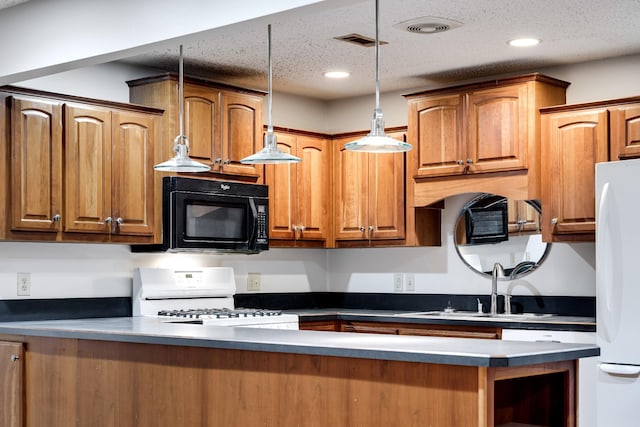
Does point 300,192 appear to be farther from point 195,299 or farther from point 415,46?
point 415,46

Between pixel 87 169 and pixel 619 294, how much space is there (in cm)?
280

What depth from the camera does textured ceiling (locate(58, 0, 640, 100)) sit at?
436 centimetres

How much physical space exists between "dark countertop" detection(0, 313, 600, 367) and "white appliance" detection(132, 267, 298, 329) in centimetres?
87

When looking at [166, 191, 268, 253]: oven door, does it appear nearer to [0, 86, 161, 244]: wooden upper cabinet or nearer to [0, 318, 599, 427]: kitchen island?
[0, 86, 161, 244]: wooden upper cabinet

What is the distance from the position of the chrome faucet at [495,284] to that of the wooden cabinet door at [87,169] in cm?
236

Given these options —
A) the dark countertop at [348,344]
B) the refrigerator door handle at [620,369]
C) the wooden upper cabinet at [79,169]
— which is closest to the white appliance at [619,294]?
the refrigerator door handle at [620,369]

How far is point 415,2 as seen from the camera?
4.22 meters

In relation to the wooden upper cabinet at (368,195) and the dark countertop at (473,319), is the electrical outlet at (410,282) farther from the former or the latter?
the wooden upper cabinet at (368,195)

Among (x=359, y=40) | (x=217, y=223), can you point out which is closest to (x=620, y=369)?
(x=359, y=40)

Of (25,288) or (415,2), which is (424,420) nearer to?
(415,2)

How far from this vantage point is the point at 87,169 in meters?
4.87

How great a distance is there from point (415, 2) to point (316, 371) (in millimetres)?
1891

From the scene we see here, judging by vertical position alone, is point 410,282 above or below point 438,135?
below

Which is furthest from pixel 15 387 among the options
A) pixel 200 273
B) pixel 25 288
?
pixel 200 273
